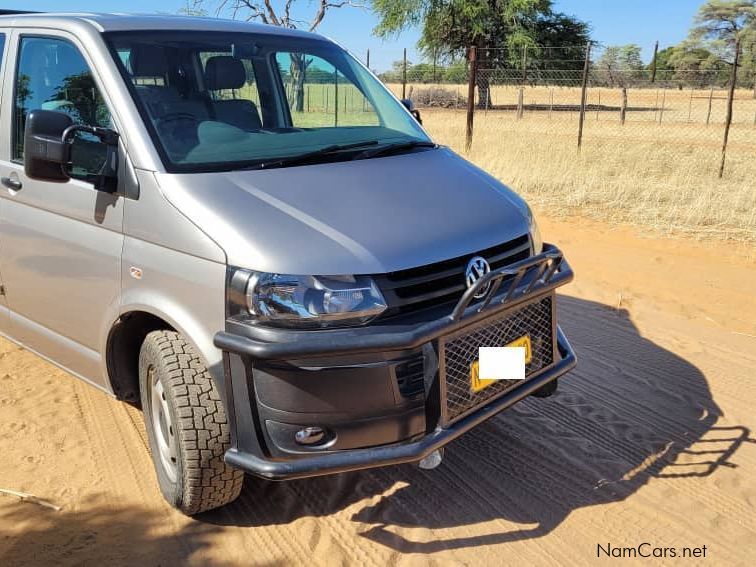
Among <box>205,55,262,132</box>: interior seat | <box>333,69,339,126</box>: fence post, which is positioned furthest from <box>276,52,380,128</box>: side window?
<box>205,55,262,132</box>: interior seat

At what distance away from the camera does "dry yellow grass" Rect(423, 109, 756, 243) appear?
9.02 metres

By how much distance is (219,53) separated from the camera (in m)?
3.89

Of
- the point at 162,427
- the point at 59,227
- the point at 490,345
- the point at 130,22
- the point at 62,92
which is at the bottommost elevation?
the point at 162,427

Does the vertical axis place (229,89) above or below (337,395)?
above

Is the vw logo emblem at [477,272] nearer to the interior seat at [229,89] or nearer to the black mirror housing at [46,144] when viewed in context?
the interior seat at [229,89]

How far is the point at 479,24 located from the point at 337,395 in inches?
1322

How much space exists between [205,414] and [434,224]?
1226 mm

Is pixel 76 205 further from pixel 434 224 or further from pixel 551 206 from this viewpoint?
pixel 551 206

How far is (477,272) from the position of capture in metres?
2.99

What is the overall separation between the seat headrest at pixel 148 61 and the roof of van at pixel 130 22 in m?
0.15

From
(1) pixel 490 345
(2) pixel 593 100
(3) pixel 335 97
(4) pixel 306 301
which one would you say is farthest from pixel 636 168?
(2) pixel 593 100

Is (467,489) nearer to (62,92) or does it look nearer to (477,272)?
(477,272)

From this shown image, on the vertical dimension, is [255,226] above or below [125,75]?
below

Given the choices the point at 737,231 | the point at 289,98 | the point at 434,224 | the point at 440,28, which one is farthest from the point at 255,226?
the point at 440,28
